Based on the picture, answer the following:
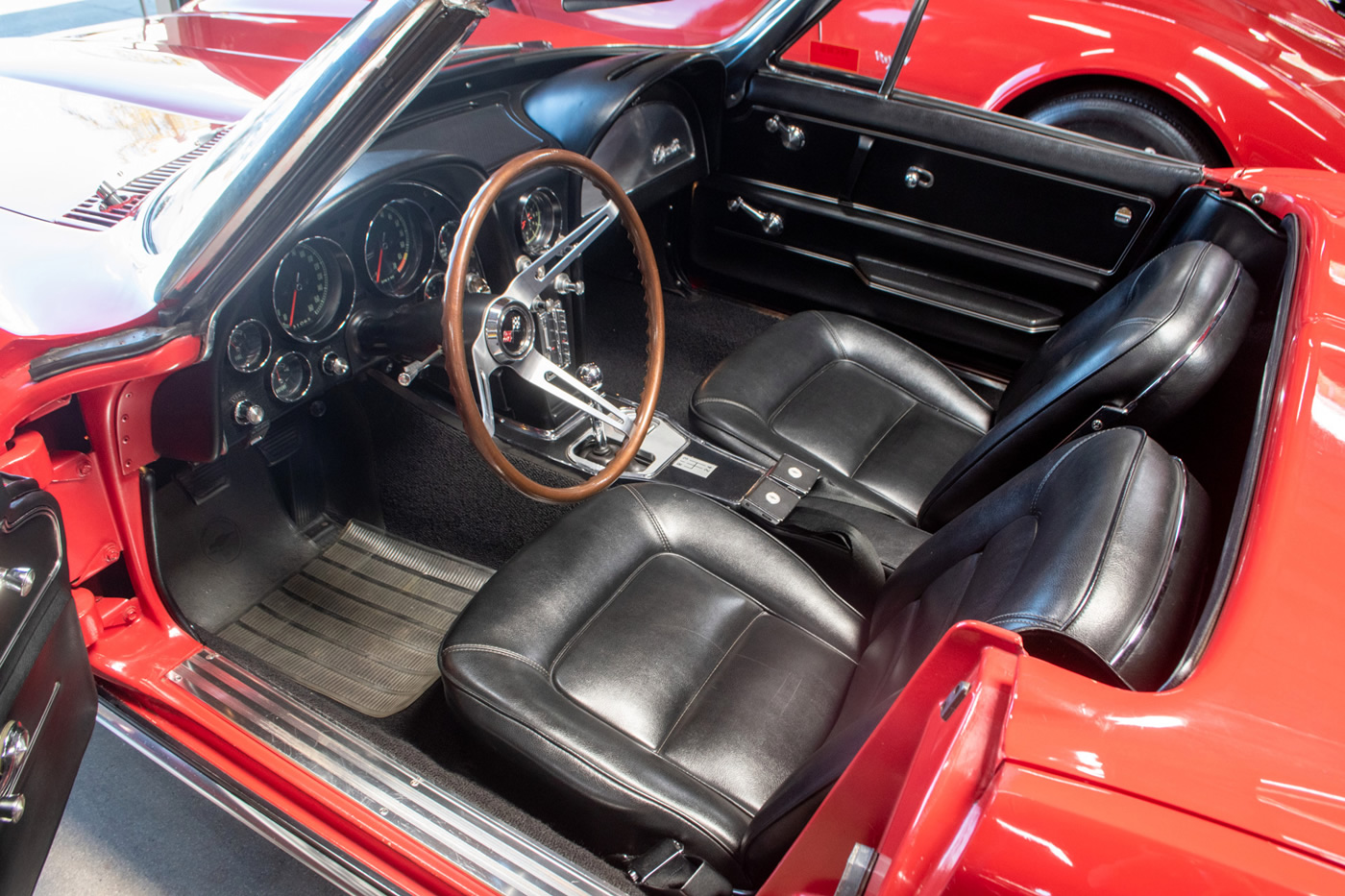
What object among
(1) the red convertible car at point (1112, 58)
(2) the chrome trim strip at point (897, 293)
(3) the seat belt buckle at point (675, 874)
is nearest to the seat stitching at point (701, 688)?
(3) the seat belt buckle at point (675, 874)

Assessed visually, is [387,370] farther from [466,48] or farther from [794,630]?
[794,630]

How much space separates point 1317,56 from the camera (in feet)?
9.17

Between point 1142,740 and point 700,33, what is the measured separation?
2.34 meters

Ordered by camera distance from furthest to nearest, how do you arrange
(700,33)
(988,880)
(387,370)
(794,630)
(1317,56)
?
1. (1317,56)
2. (700,33)
3. (387,370)
4. (794,630)
5. (988,880)

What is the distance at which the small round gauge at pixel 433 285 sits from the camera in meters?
1.72

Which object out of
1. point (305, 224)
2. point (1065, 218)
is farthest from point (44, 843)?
point (1065, 218)

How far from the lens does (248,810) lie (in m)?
1.25

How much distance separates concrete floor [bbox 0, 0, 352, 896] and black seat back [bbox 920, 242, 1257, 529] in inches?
55.2

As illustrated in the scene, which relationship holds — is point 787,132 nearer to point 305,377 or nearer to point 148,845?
point 305,377

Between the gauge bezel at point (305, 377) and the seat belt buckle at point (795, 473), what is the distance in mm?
926

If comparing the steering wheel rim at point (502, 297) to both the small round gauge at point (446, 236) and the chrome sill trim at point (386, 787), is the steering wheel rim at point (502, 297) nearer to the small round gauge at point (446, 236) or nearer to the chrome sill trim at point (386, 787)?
the small round gauge at point (446, 236)

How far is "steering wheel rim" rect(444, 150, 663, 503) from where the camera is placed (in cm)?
124

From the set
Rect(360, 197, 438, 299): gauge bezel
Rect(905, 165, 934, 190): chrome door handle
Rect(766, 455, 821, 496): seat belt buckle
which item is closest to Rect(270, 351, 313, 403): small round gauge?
Rect(360, 197, 438, 299): gauge bezel

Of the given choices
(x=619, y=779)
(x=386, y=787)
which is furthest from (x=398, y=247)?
(x=619, y=779)
